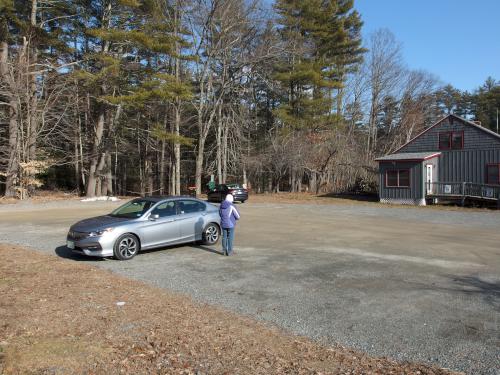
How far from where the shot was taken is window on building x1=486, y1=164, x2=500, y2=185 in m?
28.5

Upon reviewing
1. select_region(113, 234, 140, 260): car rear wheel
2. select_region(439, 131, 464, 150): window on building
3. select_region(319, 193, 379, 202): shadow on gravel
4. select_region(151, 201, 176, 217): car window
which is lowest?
select_region(113, 234, 140, 260): car rear wheel

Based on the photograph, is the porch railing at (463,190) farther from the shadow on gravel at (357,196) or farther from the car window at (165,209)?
the car window at (165,209)

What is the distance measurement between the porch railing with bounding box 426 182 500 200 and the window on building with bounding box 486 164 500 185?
4.15 feet

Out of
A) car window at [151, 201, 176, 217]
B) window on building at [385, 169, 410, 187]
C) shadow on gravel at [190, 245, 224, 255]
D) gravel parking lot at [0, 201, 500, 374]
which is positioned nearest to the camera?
gravel parking lot at [0, 201, 500, 374]

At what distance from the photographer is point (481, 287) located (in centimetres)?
784

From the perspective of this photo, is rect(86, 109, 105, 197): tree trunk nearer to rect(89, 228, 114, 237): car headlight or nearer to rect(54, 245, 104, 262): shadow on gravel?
rect(54, 245, 104, 262): shadow on gravel

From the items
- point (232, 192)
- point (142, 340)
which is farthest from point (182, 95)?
point (142, 340)

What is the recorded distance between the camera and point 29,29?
31.6 m

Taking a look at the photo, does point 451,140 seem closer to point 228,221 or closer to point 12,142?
point 228,221

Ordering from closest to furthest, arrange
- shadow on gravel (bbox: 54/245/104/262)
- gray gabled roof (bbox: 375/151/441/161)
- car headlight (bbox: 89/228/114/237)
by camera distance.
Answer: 1. car headlight (bbox: 89/228/114/237)
2. shadow on gravel (bbox: 54/245/104/262)
3. gray gabled roof (bbox: 375/151/441/161)

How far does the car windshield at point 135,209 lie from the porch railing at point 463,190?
2305 centimetres

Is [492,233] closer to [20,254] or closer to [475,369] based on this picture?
[475,369]

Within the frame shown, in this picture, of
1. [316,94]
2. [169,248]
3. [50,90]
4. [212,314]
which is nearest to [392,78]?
[316,94]

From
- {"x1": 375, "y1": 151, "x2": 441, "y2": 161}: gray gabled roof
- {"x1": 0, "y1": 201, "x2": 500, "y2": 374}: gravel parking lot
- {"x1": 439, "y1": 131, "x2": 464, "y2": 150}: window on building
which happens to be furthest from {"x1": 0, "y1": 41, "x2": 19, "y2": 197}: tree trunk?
{"x1": 439, "y1": 131, "x2": 464, "y2": 150}: window on building
